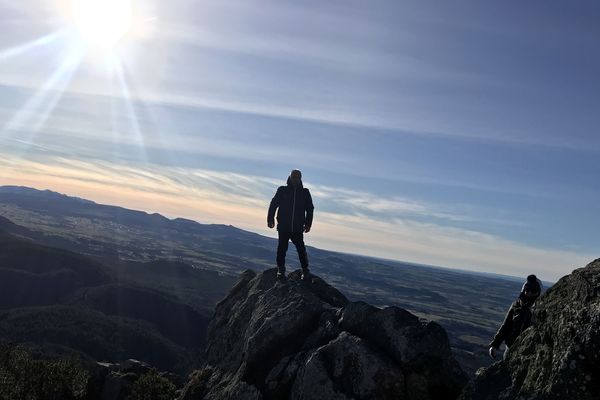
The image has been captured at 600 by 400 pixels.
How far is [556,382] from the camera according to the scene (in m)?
9.76

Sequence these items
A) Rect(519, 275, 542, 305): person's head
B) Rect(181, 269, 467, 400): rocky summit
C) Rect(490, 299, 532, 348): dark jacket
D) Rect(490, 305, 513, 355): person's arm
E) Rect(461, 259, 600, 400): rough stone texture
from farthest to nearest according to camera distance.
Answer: Rect(490, 305, 513, 355): person's arm < Rect(519, 275, 542, 305): person's head < Rect(490, 299, 532, 348): dark jacket < Rect(181, 269, 467, 400): rocky summit < Rect(461, 259, 600, 400): rough stone texture

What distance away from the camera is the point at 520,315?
1452 centimetres

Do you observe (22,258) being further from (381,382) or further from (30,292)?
(381,382)

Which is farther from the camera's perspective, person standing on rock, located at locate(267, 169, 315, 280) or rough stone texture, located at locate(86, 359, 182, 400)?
rough stone texture, located at locate(86, 359, 182, 400)

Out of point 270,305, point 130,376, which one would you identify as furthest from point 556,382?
point 130,376

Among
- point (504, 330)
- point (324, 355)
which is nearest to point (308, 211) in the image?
point (324, 355)

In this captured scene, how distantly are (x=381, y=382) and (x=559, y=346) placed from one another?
4.78m

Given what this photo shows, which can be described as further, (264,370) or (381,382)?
(264,370)

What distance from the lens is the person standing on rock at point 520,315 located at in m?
14.4

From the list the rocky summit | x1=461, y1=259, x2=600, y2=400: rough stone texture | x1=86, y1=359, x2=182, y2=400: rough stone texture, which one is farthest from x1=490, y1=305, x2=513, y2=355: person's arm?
x1=86, y1=359, x2=182, y2=400: rough stone texture

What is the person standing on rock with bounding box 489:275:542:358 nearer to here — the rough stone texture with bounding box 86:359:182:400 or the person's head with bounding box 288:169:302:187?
the person's head with bounding box 288:169:302:187

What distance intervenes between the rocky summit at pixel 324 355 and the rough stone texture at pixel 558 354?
8.09 feet

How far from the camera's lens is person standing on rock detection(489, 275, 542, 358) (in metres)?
14.4

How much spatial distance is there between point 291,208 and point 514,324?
9.84 metres
